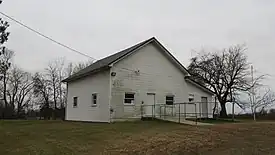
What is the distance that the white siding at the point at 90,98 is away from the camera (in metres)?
25.4

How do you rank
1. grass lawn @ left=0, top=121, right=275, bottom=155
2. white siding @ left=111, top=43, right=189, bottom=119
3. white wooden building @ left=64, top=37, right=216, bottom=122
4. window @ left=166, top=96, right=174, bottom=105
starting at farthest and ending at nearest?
window @ left=166, top=96, right=174, bottom=105 → white siding @ left=111, top=43, right=189, bottom=119 → white wooden building @ left=64, top=37, right=216, bottom=122 → grass lawn @ left=0, top=121, right=275, bottom=155

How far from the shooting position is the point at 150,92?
27172mm

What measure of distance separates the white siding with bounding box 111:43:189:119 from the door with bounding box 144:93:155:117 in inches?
14.5

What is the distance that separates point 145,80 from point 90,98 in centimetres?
492

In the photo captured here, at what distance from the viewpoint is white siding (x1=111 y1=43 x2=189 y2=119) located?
25.3 m

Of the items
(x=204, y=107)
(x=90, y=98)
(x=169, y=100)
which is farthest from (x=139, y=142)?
(x=204, y=107)

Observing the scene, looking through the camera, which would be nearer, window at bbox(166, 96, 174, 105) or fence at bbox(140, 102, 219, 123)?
fence at bbox(140, 102, 219, 123)

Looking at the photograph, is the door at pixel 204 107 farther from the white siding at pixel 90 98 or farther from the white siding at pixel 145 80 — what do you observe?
the white siding at pixel 90 98

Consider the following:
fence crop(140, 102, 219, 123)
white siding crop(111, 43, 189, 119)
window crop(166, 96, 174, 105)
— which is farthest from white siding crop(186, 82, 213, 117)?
window crop(166, 96, 174, 105)

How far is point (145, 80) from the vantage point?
2698 centimetres

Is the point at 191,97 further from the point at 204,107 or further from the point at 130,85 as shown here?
the point at 130,85

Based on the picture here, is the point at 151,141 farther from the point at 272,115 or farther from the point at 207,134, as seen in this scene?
the point at 272,115

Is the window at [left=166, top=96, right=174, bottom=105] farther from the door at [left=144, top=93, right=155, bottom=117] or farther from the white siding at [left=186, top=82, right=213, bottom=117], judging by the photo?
the white siding at [left=186, top=82, right=213, bottom=117]

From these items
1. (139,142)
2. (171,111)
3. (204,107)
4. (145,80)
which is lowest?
(139,142)
